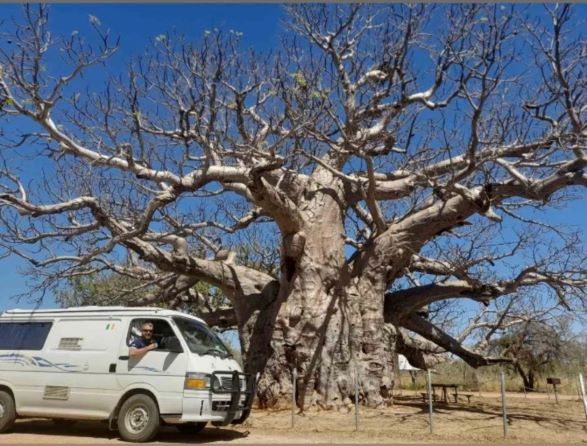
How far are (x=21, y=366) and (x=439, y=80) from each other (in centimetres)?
958

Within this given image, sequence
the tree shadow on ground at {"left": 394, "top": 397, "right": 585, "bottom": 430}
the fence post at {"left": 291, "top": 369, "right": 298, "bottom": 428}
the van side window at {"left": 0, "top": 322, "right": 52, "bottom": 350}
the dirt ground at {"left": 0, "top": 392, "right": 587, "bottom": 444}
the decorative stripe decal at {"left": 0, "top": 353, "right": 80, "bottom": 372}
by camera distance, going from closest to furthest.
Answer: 1. the dirt ground at {"left": 0, "top": 392, "right": 587, "bottom": 444}
2. the decorative stripe decal at {"left": 0, "top": 353, "right": 80, "bottom": 372}
3. the van side window at {"left": 0, "top": 322, "right": 52, "bottom": 350}
4. the fence post at {"left": 291, "top": 369, "right": 298, "bottom": 428}
5. the tree shadow on ground at {"left": 394, "top": 397, "right": 585, "bottom": 430}

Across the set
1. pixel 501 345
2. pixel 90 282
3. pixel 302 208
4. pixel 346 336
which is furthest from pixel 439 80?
pixel 501 345

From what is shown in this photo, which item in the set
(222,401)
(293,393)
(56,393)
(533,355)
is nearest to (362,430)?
(293,393)

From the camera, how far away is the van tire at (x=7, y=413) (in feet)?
30.9

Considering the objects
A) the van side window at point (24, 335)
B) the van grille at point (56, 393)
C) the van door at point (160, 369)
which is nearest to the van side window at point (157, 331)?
the van door at point (160, 369)

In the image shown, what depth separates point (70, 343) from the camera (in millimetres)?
9641

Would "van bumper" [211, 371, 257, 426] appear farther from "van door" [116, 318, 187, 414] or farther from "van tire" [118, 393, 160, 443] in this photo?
"van tire" [118, 393, 160, 443]

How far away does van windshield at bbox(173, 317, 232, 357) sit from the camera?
9.17 meters

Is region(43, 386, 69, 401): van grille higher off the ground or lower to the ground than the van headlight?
lower

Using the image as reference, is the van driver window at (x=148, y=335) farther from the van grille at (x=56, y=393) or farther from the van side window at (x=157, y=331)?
the van grille at (x=56, y=393)

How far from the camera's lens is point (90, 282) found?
24281mm

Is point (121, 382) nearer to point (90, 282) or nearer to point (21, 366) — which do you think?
point (21, 366)

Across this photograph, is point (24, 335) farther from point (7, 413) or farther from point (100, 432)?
point (100, 432)

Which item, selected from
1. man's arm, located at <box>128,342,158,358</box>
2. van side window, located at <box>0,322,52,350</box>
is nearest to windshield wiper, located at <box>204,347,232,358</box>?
man's arm, located at <box>128,342,158,358</box>
